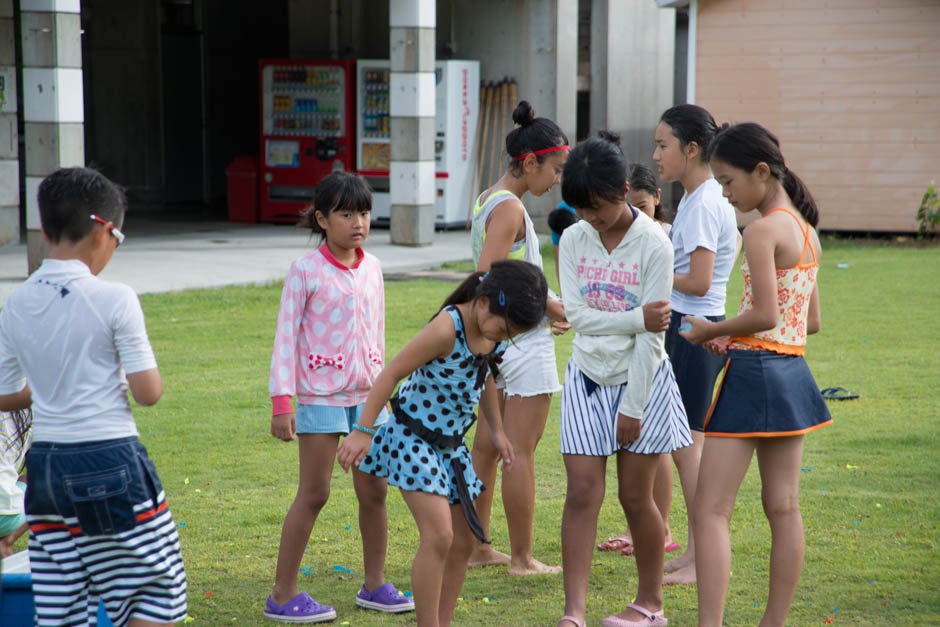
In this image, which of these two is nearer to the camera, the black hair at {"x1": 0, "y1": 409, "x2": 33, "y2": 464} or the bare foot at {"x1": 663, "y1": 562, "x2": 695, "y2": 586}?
the black hair at {"x1": 0, "y1": 409, "x2": 33, "y2": 464}

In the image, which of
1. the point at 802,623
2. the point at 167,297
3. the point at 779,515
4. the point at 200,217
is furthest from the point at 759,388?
the point at 200,217

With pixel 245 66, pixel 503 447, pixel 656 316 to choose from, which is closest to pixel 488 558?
pixel 503 447

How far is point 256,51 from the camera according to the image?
23.7 metres

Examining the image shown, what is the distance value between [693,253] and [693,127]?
50cm

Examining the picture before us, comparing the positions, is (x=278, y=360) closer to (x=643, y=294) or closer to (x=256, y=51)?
(x=643, y=294)

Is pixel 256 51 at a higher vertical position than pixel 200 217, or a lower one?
higher

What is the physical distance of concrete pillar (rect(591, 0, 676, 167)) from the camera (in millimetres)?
19578

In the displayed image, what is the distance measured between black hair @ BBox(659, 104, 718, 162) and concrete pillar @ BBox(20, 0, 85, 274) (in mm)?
8878

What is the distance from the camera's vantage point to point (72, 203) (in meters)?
2.82

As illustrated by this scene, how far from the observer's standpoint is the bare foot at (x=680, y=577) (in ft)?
14.2

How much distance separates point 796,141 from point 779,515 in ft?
48.5

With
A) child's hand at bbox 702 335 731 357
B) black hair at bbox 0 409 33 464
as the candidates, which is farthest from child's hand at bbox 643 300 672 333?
black hair at bbox 0 409 33 464

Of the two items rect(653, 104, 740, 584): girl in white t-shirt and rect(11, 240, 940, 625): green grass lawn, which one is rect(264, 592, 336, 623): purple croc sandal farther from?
rect(653, 104, 740, 584): girl in white t-shirt

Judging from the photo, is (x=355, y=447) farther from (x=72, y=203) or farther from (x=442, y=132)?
(x=442, y=132)
